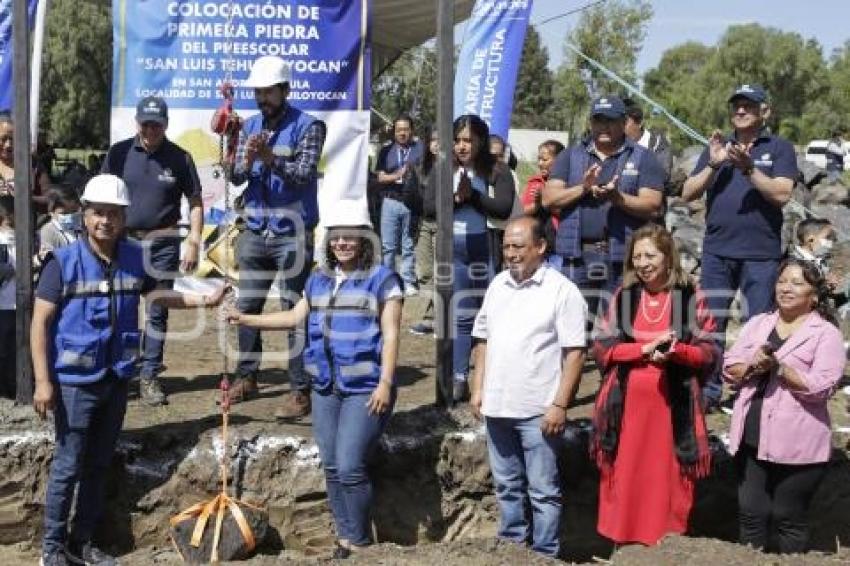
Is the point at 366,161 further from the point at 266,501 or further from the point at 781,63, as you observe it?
the point at 781,63

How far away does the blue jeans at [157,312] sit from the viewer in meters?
6.41

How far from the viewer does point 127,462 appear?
5.95m

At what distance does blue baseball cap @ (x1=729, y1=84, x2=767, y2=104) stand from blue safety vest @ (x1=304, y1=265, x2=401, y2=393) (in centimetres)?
237

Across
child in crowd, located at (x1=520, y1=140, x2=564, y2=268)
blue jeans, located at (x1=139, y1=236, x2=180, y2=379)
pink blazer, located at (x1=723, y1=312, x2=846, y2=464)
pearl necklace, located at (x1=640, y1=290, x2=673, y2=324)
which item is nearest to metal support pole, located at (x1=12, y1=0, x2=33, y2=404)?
blue jeans, located at (x1=139, y1=236, x2=180, y2=379)

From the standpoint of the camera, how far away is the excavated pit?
5.93m

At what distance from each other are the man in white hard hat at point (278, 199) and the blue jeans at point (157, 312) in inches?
17.8

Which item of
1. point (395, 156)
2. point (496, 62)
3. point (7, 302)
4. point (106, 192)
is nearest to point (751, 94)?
point (106, 192)

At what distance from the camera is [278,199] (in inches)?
249

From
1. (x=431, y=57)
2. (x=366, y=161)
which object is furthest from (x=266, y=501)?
(x=431, y=57)

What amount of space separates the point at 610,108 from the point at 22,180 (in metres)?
3.30

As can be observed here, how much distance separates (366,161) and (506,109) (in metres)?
1.50

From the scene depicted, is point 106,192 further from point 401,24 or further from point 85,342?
point 401,24

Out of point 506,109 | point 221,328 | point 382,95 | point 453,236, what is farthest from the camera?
point 382,95

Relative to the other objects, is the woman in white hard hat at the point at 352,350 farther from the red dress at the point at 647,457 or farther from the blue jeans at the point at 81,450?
the red dress at the point at 647,457
